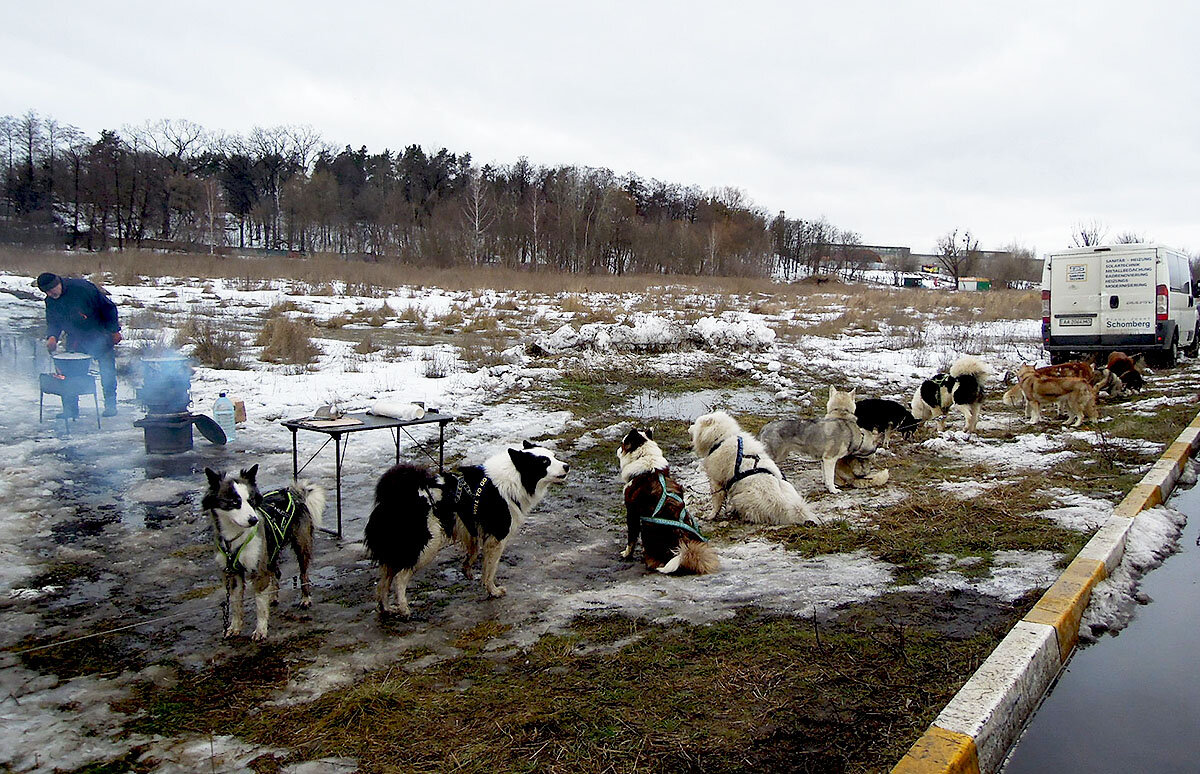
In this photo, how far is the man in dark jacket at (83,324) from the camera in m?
9.25

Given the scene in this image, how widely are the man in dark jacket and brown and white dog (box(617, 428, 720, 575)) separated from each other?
25.7 ft

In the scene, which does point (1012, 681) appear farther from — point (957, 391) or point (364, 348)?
point (364, 348)

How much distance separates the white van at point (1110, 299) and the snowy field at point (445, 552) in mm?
1253

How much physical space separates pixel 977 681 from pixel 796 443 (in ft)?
13.6

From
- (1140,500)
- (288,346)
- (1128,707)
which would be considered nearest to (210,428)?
(288,346)

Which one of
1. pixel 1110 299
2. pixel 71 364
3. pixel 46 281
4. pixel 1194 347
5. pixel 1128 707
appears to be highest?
pixel 1110 299

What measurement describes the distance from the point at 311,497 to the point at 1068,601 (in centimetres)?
477

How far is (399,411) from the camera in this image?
6539 millimetres

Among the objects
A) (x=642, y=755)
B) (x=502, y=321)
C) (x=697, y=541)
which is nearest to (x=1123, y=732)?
(x=642, y=755)

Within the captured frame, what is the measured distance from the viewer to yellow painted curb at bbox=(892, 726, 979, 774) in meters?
2.65

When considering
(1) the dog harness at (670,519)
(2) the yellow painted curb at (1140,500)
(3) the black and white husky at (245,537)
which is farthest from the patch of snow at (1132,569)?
(3) the black and white husky at (245,537)

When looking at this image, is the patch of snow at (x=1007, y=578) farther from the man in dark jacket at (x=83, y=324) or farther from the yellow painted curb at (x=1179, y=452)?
the man in dark jacket at (x=83, y=324)

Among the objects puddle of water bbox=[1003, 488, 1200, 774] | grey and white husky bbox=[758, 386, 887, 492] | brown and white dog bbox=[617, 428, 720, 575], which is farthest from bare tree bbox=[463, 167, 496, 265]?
puddle of water bbox=[1003, 488, 1200, 774]

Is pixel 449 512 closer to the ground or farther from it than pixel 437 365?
closer to the ground
